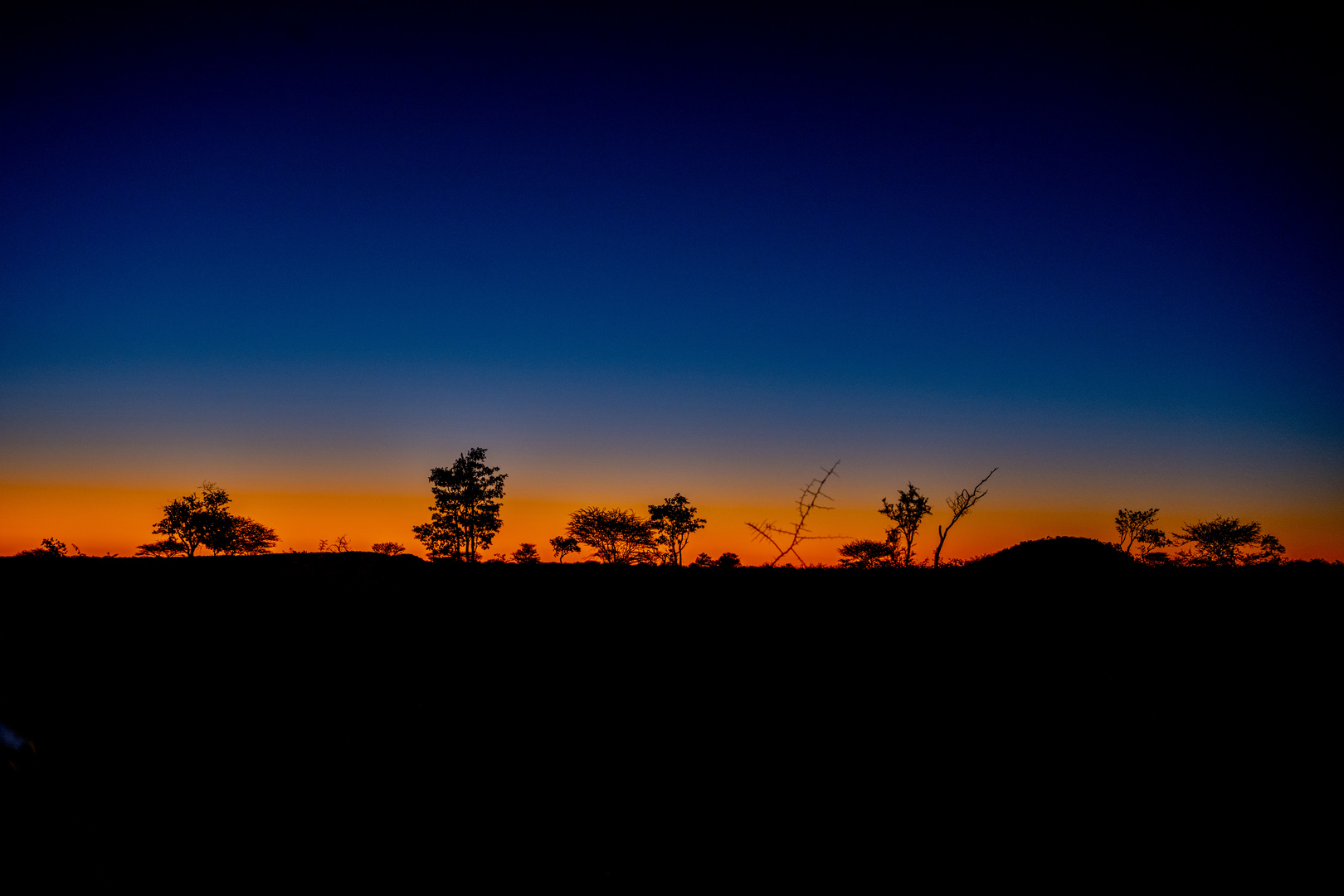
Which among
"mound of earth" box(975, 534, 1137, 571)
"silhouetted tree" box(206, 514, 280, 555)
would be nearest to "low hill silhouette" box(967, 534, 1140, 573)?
"mound of earth" box(975, 534, 1137, 571)

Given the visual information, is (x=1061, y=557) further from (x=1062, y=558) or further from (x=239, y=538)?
(x=239, y=538)

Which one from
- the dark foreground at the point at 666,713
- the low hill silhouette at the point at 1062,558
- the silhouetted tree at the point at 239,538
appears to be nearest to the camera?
the dark foreground at the point at 666,713

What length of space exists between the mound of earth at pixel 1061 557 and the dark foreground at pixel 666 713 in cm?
51

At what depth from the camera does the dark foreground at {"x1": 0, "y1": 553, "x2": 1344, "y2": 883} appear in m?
4.77

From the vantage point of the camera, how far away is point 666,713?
5.91m

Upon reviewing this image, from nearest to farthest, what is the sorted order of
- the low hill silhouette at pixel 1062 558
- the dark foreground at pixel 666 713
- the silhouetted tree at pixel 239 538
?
1. the dark foreground at pixel 666 713
2. the low hill silhouette at pixel 1062 558
3. the silhouetted tree at pixel 239 538

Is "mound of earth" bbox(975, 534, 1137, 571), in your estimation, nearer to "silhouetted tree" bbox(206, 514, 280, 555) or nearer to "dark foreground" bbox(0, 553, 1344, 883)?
"dark foreground" bbox(0, 553, 1344, 883)

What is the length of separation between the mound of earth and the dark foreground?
51 cm

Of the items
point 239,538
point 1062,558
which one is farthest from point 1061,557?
point 239,538

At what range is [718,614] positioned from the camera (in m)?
7.57

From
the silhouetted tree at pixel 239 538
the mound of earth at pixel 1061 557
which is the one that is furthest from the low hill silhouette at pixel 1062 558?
the silhouetted tree at pixel 239 538

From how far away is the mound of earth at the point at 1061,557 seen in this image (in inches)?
344

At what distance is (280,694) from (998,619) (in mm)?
7713

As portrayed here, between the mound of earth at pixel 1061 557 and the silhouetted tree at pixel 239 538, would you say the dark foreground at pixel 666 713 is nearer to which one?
the mound of earth at pixel 1061 557
